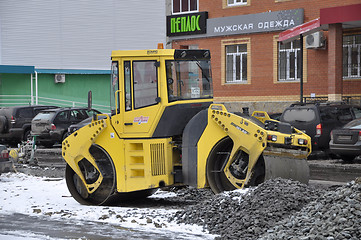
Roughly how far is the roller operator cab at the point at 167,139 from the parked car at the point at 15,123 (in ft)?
54.0

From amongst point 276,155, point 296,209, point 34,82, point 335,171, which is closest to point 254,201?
point 296,209

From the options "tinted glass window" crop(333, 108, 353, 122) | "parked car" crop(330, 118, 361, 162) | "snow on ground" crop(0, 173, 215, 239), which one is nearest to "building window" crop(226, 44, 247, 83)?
"tinted glass window" crop(333, 108, 353, 122)

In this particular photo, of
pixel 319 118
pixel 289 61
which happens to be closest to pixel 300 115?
pixel 319 118

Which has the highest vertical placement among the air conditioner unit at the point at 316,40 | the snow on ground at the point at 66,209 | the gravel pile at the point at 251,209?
the air conditioner unit at the point at 316,40

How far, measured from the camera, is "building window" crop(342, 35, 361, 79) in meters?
27.0

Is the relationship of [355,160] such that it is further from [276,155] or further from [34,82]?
[34,82]

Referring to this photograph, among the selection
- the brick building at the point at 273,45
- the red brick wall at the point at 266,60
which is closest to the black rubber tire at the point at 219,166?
the brick building at the point at 273,45

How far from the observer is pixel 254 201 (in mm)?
9148

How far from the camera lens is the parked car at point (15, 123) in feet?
90.4

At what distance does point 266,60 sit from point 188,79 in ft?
62.4

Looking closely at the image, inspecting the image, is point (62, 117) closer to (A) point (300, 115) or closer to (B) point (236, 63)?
(B) point (236, 63)

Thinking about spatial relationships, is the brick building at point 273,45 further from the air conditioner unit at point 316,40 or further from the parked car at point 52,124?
the parked car at point 52,124

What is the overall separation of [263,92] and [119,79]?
19.5 meters

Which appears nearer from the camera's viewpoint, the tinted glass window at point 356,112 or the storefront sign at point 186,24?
the tinted glass window at point 356,112
